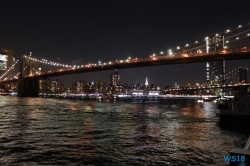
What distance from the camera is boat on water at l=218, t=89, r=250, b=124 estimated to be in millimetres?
18125

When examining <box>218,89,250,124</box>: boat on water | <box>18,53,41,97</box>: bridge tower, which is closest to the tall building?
<box>18,53,41,97</box>: bridge tower

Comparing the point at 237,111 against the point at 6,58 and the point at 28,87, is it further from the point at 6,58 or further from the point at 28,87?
the point at 6,58

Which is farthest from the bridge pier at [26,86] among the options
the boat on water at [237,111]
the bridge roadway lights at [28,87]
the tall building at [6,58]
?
the boat on water at [237,111]

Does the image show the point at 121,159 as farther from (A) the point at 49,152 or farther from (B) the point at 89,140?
(B) the point at 89,140

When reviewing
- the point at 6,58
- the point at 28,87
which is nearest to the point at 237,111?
the point at 28,87

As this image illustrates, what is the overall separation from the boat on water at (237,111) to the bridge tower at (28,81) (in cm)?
6851

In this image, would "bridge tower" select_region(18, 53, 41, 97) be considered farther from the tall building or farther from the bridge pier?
the tall building

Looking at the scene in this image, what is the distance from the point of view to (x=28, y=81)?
79375 millimetres

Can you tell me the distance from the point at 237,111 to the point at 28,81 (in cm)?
7190

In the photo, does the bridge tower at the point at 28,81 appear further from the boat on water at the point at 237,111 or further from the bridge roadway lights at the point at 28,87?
the boat on water at the point at 237,111

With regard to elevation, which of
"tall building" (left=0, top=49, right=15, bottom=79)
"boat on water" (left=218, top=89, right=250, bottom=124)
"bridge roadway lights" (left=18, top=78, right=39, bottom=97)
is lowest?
"boat on water" (left=218, top=89, right=250, bottom=124)

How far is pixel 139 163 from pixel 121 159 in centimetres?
68

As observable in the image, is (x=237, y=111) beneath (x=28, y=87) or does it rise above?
beneath

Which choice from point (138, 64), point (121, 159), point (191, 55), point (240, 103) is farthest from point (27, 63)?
point (121, 159)
